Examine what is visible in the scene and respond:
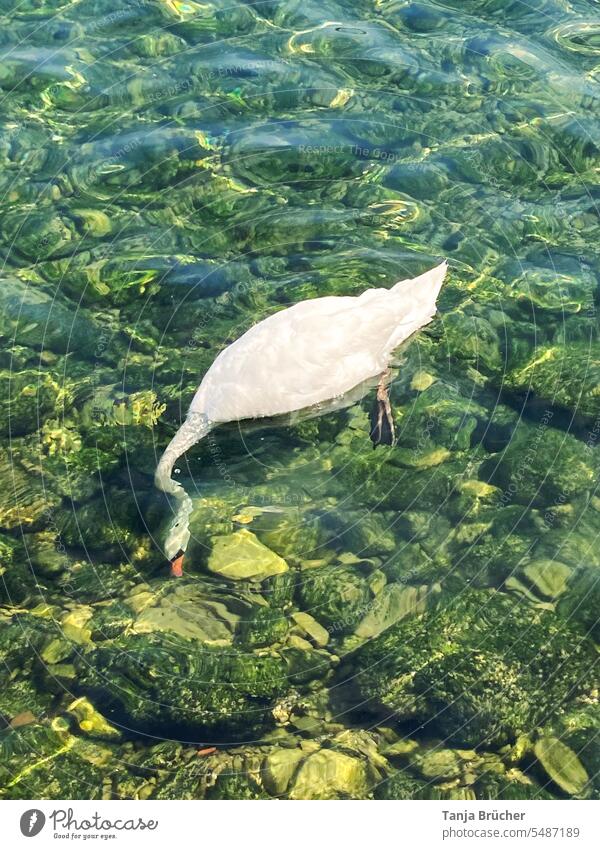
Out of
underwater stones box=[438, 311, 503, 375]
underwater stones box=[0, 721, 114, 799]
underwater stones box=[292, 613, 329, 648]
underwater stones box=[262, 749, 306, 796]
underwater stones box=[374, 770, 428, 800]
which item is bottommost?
underwater stones box=[0, 721, 114, 799]

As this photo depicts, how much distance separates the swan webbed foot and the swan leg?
189cm

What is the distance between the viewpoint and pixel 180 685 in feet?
23.8

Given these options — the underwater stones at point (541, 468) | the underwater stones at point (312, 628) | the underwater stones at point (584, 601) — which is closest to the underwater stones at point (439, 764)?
the underwater stones at point (312, 628)

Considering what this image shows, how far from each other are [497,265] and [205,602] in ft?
15.0

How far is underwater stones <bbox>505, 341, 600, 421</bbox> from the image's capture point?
8.88 m

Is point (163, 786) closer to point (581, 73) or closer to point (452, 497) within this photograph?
point (452, 497)

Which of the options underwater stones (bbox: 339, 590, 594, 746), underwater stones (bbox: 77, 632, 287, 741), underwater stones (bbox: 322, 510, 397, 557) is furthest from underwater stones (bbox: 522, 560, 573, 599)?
underwater stones (bbox: 77, 632, 287, 741)

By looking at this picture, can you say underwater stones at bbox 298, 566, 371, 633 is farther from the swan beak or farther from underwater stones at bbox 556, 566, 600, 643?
underwater stones at bbox 556, 566, 600, 643

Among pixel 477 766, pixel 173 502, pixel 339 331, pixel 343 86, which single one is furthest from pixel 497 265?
pixel 477 766

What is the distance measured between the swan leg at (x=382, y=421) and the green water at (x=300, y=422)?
10cm

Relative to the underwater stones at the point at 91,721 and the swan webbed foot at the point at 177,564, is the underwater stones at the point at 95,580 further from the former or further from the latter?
the underwater stones at the point at 91,721

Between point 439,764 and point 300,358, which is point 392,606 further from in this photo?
point 300,358

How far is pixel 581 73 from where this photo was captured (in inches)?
475
